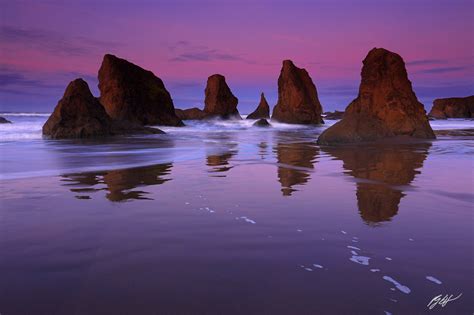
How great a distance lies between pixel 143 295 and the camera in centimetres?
230

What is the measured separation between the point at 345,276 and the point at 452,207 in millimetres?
2625

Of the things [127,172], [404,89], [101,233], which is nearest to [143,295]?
[101,233]

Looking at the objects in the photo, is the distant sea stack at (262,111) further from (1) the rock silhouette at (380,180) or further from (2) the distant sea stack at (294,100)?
(1) the rock silhouette at (380,180)

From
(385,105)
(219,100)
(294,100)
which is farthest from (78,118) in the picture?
(219,100)

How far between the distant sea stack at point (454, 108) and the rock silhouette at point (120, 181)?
102593 mm

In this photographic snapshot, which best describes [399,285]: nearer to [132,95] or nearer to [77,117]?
[77,117]

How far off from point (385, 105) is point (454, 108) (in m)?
90.5

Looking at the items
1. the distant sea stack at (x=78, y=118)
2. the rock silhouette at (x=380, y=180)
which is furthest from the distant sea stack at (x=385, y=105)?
the distant sea stack at (x=78, y=118)

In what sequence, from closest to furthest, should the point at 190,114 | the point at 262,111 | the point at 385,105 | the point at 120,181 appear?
the point at 120,181 → the point at 385,105 → the point at 262,111 → the point at 190,114

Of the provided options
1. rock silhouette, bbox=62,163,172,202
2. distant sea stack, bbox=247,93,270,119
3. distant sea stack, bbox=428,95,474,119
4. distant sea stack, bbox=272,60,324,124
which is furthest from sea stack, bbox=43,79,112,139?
distant sea stack, bbox=428,95,474,119

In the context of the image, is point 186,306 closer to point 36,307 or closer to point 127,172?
point 36,307

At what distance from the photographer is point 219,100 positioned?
6166cm

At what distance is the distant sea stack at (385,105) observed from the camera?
1628 cm

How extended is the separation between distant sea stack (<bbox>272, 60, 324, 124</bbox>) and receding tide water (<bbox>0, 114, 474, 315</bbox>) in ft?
152
